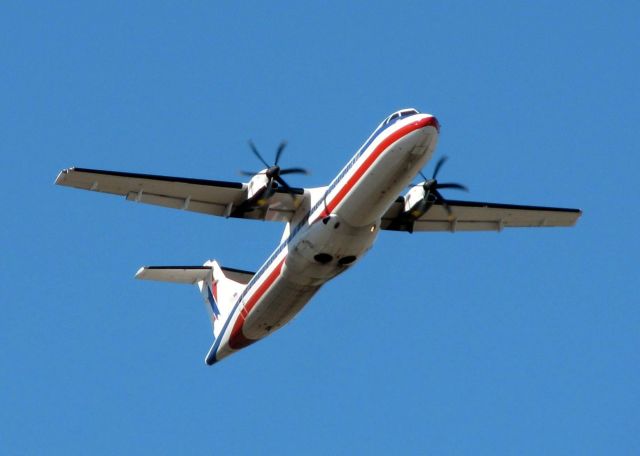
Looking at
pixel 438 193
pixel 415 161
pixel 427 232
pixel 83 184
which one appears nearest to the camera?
pixel 415 161

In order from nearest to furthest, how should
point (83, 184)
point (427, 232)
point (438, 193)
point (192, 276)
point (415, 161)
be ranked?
point (415, 161) → point (83, 184) → point (438, 193) → point (427, 232) → point (192, 276)

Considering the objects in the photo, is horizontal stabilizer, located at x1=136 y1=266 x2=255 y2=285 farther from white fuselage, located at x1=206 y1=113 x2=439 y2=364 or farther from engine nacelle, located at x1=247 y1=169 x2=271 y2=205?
engine nacelle, located at x1=247 y1=169 x2=271 y2=205

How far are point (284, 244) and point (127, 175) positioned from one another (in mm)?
4166

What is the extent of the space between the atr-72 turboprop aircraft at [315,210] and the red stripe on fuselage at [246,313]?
26mm

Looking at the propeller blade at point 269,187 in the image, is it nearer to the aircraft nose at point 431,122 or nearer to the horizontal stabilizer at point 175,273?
the aircraft nose at point 431,122

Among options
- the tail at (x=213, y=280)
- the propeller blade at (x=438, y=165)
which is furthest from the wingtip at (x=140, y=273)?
the propeller blade at (x=438, y=165)

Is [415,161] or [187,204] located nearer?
[415,161]

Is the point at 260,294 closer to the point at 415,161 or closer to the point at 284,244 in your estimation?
the point at 284,244

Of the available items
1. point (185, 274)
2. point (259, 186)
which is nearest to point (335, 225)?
point (259, 186)

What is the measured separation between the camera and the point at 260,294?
100ft

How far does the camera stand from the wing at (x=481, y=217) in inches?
1283

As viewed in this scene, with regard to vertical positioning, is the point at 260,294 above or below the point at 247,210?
below

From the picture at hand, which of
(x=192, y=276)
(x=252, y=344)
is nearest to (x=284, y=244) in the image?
(x=252, y=344)

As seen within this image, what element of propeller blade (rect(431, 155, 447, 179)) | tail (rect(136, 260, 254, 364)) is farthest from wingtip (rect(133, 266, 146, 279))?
propeller blade (rect(431, 155, 447, 179))
